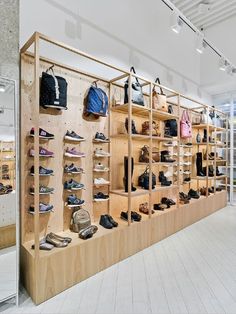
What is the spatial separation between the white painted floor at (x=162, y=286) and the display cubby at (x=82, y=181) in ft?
0.45

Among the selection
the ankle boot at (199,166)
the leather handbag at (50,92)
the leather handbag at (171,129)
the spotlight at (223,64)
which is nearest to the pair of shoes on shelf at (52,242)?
the leather handbag at (50,92)

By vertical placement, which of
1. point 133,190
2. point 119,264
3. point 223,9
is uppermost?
point 223,9

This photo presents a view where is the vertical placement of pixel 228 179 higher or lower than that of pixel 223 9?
lower

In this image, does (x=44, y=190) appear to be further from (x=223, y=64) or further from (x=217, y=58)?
(x=217, y=58)

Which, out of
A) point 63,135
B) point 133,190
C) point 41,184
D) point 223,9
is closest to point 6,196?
point 41,184

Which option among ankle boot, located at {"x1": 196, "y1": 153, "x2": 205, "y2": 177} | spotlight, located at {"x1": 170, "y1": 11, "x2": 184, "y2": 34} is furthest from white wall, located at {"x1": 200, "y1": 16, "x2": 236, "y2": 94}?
spotlight, located at {"x1": 170, "y1": 11, "x2": 184, "y2": 34}

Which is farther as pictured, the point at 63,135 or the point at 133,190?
the point at 133,190

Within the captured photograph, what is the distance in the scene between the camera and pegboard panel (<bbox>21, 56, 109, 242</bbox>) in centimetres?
247

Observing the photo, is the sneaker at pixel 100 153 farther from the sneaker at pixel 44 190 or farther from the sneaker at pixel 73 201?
the sneaker at pixel 44 190

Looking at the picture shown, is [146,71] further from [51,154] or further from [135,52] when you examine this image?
[51,154]

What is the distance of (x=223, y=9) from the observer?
16.1ft

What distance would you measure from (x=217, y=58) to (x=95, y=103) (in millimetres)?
4069

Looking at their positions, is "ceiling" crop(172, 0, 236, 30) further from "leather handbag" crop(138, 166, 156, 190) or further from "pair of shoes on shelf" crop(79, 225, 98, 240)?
"pair of shoes on shelf" crop(79, 225, 98, 240)

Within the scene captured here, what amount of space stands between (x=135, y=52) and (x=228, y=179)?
4.41 meters
